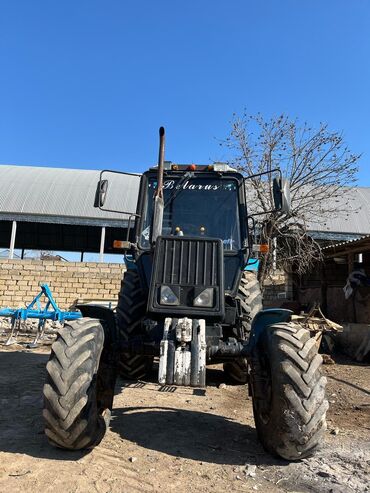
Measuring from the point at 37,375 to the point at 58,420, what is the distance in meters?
4.13

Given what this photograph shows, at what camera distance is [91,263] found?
1752 centimetres

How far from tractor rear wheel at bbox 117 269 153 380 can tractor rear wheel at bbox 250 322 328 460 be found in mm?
1908

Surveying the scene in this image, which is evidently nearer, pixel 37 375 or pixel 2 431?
pixel 2 431

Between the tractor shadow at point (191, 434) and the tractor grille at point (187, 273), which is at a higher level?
the tractor grille at point (187, 273)

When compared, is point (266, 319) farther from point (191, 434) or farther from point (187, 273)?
point (191, 434)

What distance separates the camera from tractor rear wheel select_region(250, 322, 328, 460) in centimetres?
328

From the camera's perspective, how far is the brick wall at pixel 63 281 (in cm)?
1716

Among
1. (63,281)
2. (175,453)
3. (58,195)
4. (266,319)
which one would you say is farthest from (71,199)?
(175,453)

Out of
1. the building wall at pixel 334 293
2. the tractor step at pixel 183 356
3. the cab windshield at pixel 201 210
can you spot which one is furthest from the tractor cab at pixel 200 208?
the building wall at pixel 334 293

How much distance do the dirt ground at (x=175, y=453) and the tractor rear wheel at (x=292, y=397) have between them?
0.68 feet

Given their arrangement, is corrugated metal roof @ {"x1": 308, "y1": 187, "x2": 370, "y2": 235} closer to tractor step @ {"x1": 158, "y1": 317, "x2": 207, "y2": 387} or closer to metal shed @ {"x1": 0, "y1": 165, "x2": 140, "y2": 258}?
metal shed @ {"x1": 0, "y1": 165, "x2": 140, "y2": 258}

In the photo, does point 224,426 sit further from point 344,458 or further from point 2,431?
point 2,431

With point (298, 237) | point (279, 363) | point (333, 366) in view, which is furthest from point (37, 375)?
point (298, 237)

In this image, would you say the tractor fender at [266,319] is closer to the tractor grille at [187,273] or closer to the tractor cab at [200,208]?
the tractor grille at [187,273]
